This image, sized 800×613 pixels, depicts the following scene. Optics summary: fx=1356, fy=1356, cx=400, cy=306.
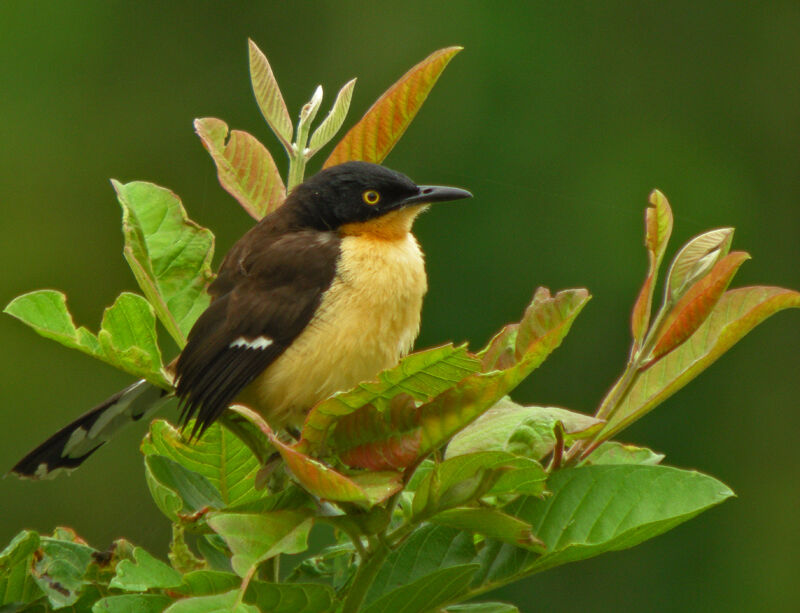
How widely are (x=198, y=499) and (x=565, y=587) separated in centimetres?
666

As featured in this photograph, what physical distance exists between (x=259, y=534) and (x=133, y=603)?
0.24 meters

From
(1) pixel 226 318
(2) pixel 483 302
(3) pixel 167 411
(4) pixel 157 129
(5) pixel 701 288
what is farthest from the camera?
(4) pixel 157 129

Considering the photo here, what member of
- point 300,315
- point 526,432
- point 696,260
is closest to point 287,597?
point 526,432

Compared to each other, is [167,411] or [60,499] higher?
[167,411]

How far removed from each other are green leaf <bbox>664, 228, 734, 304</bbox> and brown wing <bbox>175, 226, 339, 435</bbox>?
0.84 meters

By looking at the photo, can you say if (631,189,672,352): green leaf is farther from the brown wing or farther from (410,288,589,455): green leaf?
the brown wing

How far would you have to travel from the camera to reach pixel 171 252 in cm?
255

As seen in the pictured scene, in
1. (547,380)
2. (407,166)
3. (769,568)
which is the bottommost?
(769,568)

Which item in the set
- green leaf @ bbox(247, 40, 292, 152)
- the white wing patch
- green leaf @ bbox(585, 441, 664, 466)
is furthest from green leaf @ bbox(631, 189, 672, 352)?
the white wing patch

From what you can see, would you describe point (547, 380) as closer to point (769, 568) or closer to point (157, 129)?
point (769, 568)

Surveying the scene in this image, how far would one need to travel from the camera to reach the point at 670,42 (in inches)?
442

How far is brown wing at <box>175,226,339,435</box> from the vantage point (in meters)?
2.57

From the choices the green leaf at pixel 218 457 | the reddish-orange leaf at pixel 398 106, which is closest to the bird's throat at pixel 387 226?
the reddish-orange leaf at pixel 398 106

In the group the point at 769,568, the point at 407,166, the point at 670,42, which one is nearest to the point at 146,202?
the point at 407,166
